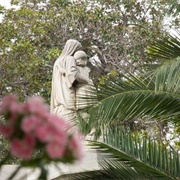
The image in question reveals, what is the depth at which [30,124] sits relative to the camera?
0.96 m

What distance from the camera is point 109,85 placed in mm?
6145

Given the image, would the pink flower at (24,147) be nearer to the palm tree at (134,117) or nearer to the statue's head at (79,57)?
the palm tree at (134,117)

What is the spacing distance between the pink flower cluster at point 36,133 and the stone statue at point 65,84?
7.16 metres

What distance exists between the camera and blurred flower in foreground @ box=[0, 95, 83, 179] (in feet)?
3.13

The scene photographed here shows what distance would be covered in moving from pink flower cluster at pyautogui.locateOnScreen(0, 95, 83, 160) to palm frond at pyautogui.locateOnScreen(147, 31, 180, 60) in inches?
222

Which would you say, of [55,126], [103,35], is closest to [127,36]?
[103,35]

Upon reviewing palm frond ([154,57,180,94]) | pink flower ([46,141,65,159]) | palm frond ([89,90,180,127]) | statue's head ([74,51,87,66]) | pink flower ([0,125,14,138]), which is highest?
statue's head ([74,51,87,66])

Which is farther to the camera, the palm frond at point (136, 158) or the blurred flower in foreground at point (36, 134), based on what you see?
the palm frond at point (136, 158)

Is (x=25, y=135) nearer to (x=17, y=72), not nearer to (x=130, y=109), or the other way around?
(x=130, y=109)

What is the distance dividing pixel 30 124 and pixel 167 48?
5729 millimetres

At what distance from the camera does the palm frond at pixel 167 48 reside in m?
6.56

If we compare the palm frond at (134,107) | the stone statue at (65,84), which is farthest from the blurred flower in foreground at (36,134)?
the stone statue at (65,84)

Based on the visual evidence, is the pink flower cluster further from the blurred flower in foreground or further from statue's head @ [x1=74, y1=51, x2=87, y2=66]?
statue's head @ [x1=74, y1=51, x2=87, y2=66]

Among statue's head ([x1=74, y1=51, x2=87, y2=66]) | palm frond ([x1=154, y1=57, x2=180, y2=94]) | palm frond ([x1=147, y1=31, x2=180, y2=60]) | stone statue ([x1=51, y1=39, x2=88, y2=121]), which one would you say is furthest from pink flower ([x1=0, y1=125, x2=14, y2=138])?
statue's head ([x1=74, y1=51, x2=87, y2=66])
